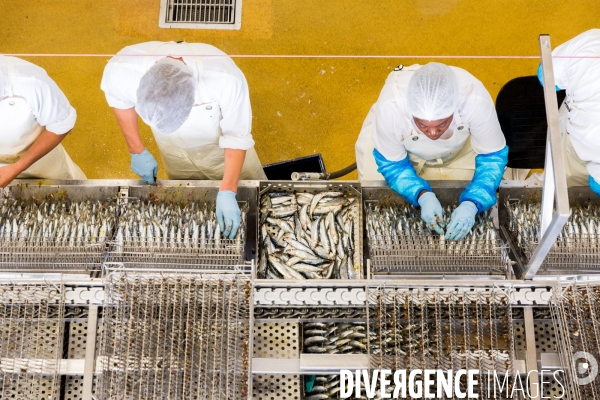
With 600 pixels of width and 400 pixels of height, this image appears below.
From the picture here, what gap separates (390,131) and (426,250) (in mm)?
675

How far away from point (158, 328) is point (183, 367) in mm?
193

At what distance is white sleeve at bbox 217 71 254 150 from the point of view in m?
3.18

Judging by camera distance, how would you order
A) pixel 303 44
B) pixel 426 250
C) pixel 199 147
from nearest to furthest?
pixel 426 250
pixel 199 147
pixel 303 44

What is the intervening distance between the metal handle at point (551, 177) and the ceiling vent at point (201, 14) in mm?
3342

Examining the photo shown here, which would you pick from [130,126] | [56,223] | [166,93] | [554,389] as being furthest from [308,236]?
[554,389]

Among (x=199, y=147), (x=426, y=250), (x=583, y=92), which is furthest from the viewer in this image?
(x=199, y=147)

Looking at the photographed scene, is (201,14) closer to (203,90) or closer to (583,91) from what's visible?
(203,90)

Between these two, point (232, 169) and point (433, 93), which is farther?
point (232, 169)

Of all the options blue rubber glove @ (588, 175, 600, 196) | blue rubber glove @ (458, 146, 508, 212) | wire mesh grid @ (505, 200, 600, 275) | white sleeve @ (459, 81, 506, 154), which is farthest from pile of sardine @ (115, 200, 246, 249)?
blue rubber glove @ (588, 175, 600, 196)

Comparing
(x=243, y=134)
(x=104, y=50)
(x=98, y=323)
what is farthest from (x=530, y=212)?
(x=104, y=50)

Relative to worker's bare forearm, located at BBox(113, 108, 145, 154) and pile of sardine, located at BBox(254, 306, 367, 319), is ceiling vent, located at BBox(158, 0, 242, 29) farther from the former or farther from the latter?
pile of sardine, located at BBox(254, 306, 367, 319)

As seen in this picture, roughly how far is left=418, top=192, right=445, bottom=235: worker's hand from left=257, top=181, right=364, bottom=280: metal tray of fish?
339 millimetres

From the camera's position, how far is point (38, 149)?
3.38m

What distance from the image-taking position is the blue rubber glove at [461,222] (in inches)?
119
